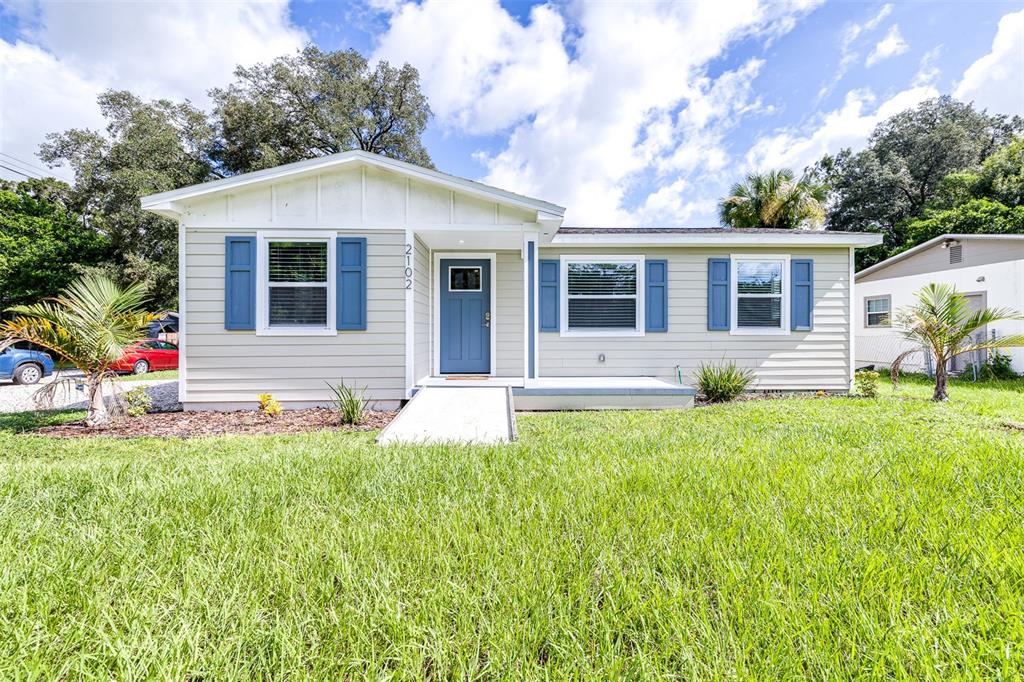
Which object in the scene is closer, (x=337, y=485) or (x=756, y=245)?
(x=337, y=485)

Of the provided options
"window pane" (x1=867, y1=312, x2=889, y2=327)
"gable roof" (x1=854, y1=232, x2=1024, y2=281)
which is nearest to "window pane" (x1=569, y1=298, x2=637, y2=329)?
"gable roof" (x1=854, y1=232, x2=1024, y2=281)

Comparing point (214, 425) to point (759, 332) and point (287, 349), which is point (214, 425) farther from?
point (759, 332)

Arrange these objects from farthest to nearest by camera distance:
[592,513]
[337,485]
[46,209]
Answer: [46,209] → [337,485] → [592,513]

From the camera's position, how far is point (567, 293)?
25.6 ft

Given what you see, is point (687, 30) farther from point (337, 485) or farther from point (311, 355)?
point (337, 485)

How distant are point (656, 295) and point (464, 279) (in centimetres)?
346

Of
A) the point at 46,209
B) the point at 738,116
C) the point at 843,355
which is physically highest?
the point at 738,116

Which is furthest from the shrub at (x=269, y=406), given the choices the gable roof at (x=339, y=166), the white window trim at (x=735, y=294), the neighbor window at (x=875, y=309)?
the neighbor window at (x=875, y=309)

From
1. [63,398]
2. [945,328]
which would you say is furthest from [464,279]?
[945,328]

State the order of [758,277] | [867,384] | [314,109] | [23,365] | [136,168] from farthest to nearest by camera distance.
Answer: [314,109]
[136,168]
[23,365]
[758,277]
[867,384]

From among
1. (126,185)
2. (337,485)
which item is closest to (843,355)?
(337,485)

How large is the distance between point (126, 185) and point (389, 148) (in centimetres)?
987

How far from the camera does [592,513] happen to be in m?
2.30

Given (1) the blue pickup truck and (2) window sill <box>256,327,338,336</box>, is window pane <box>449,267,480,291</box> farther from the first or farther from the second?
(1) the blue pickup truck
